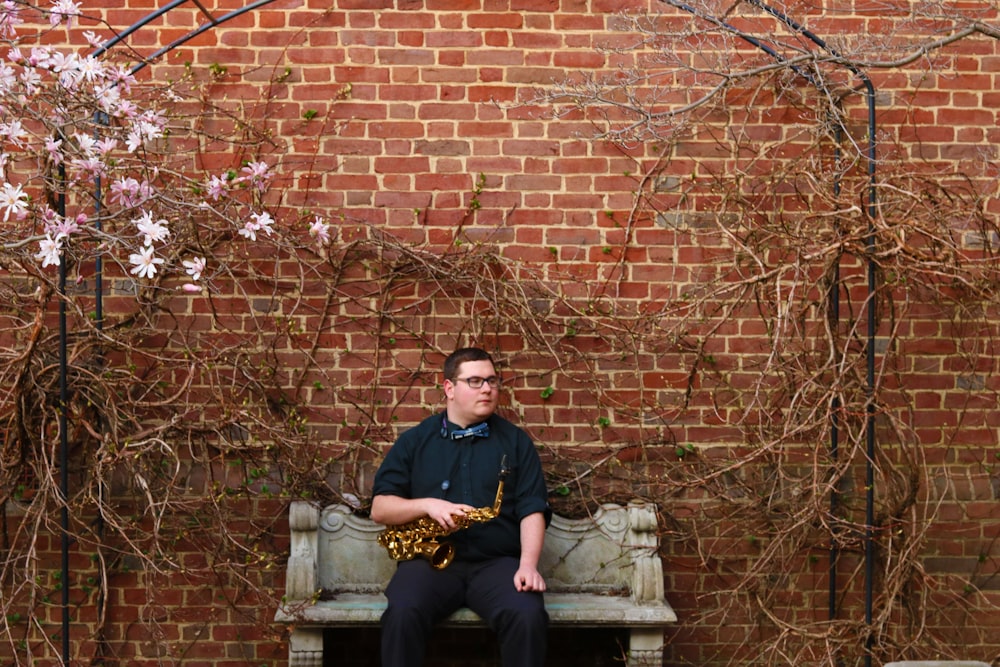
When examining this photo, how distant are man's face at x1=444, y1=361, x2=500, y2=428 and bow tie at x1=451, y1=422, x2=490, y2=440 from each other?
0.04 meters

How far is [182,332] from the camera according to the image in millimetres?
5117

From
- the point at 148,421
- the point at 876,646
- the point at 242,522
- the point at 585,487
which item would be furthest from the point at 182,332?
the point at 876,646

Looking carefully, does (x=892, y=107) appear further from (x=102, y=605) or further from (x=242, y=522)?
(x=102, y=605)

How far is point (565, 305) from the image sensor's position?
16.9 ft

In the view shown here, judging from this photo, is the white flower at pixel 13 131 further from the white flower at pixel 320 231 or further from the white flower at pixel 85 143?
the white flower at pixel 320 231

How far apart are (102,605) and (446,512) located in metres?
1.83

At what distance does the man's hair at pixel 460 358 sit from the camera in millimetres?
4703

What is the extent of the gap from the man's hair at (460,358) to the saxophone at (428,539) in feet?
1.42

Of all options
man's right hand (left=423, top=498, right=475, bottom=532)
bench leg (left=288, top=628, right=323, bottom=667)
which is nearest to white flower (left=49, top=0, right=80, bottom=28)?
man's right hand (left=423, top=498, right=475, bottom=532)

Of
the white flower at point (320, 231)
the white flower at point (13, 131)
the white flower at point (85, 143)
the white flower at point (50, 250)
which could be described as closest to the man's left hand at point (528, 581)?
the white flower at point (320, 231)

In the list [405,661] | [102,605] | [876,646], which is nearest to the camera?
[405,661]

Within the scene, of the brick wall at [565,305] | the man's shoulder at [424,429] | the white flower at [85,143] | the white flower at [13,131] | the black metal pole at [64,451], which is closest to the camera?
the white flower at [13,131]

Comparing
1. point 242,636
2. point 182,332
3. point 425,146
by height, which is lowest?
point 242,636

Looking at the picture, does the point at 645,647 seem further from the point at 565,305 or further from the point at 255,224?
the point at 255,224
